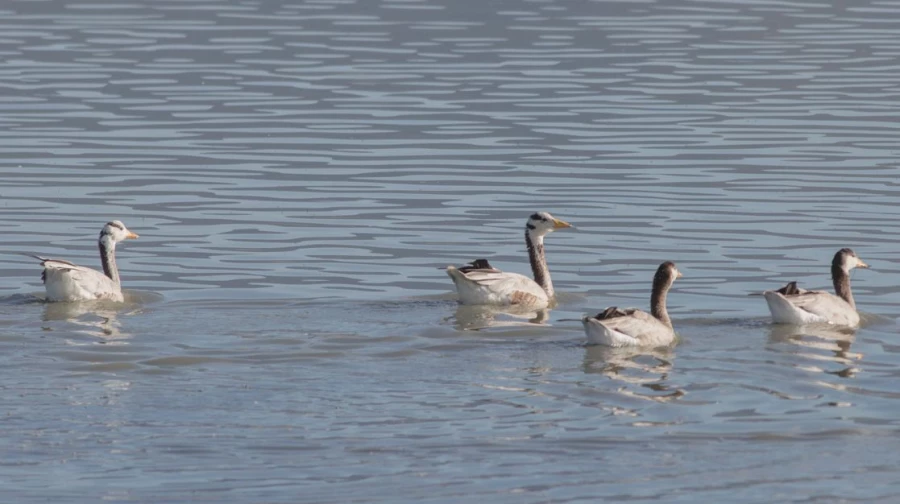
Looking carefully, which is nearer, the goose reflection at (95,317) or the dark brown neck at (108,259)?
the goose reflection at (95,317)

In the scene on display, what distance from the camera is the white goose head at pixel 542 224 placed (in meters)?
22.2

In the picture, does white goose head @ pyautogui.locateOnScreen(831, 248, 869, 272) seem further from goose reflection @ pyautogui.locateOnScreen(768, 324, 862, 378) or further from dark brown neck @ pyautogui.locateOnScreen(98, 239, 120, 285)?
dark brown neck @ pyautogui.locateOnScreen(98, 239, 120, 285)

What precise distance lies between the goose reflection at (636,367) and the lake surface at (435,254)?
6 cm

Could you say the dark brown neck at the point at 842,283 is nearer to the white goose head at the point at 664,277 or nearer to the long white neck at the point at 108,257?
the white goose head at the point at 664,277

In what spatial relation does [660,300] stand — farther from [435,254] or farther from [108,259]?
[108,259]

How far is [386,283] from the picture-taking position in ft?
72.6

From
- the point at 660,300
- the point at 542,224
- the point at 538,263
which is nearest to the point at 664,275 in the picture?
the point at 660,300

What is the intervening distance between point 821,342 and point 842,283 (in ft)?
6.13

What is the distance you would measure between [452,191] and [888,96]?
14291mm

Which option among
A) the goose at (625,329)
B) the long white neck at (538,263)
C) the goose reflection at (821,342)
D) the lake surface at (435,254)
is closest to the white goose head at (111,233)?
the lake surface at (435,254)

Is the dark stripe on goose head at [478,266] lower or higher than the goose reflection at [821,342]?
higher

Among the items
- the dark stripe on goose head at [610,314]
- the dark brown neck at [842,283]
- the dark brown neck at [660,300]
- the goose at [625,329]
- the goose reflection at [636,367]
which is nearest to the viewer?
the goose reflection at [636,367]

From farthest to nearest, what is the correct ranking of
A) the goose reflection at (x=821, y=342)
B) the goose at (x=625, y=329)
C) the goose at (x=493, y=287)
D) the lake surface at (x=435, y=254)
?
the goose at (x=493, y=287)
the goose at (x=625, y=329)
the goose reflection at (x=821, y=342)
the lake surface at (x=435, y=254)

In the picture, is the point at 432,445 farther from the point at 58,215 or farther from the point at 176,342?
the point at 58,215
